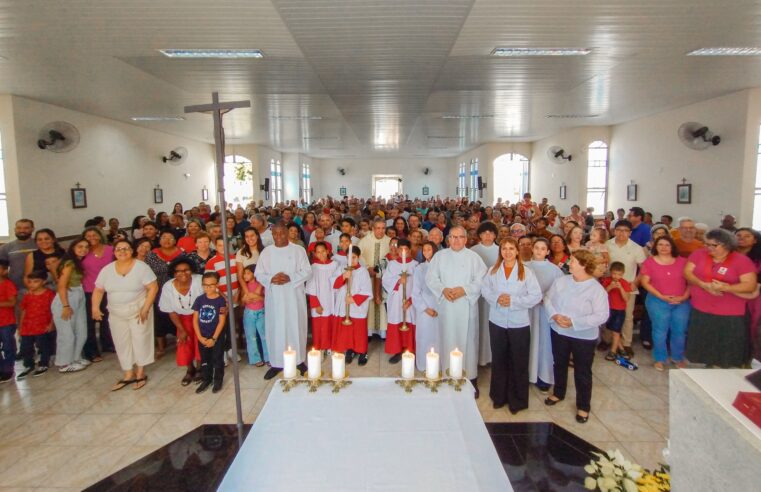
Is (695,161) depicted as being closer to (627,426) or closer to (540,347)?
(540,347)

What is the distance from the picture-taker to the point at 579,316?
4.03 metres

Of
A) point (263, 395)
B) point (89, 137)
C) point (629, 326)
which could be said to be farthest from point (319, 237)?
point (89, 137)

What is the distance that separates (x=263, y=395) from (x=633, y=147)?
12916mm

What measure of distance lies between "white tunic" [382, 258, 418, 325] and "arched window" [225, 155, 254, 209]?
14835 millimetres

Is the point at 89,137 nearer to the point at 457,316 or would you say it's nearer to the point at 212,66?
the point at 212,66

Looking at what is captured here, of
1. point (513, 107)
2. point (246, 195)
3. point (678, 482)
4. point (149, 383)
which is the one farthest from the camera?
point (246, 195)

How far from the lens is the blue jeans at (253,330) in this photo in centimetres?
549

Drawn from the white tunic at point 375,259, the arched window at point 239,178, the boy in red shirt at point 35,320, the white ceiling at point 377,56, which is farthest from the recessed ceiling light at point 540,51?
the arched window at point 239,178

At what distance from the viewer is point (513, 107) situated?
10.5 meters

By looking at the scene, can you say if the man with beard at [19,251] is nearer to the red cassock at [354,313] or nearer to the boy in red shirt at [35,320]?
the boy in red shirt at [35,320]

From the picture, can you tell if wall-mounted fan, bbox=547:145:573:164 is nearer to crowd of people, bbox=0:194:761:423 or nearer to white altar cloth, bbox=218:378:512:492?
crowd of people, bbox=0:194:761:423

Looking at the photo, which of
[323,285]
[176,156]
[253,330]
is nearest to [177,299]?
[253,330]

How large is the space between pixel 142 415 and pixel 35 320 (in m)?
2.17

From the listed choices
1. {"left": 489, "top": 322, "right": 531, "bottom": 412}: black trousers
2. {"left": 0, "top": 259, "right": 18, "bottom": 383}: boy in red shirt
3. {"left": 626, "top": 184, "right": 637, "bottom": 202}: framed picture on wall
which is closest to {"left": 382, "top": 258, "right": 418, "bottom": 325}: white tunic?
{"left": 489, "top": 322, "right": 531, "bottom": 412}: black trousers
